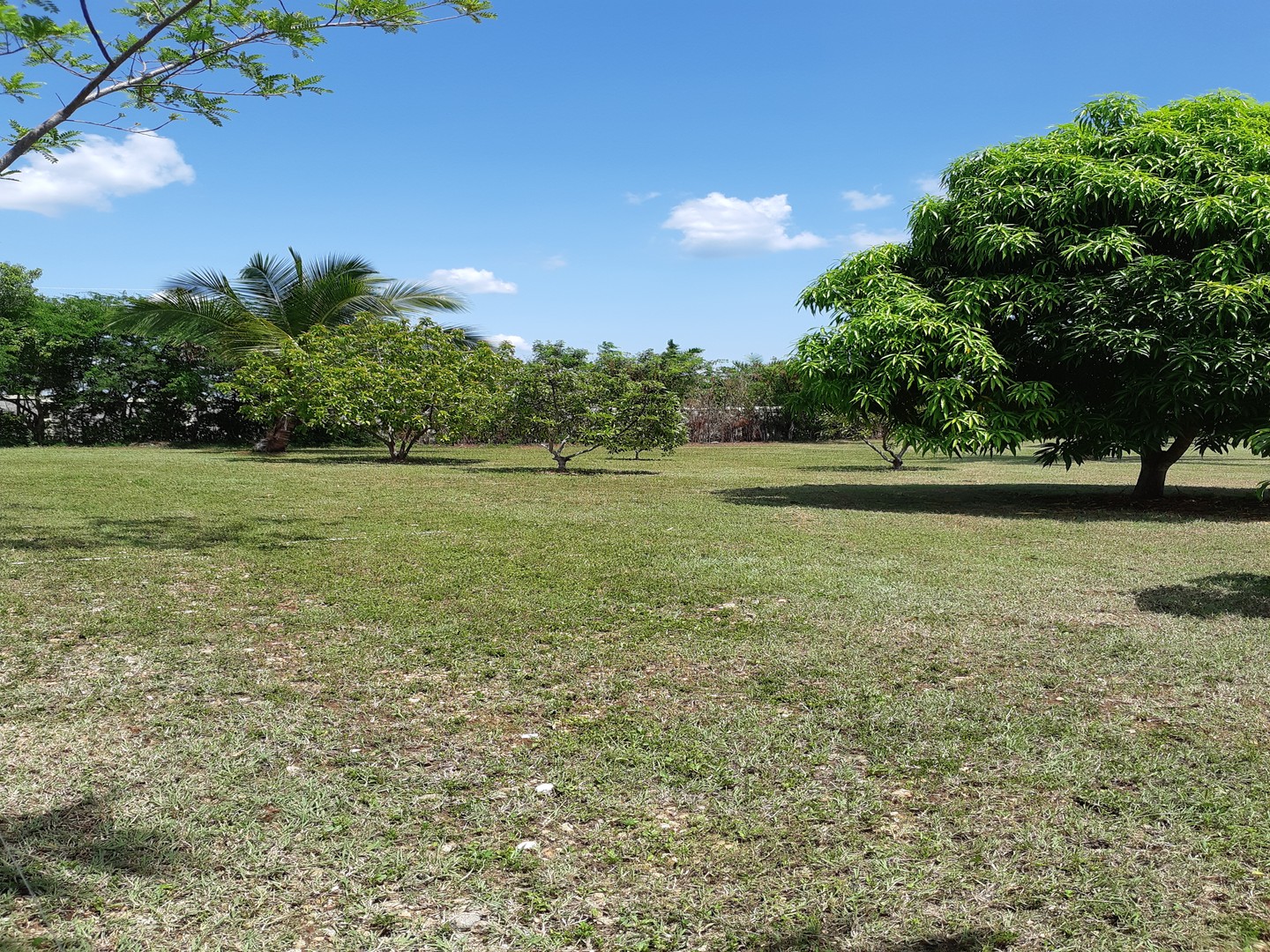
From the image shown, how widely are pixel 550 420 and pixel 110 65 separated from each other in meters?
11.2

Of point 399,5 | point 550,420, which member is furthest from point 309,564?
point 550,420

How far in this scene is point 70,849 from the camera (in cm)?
241

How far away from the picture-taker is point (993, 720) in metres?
3.45

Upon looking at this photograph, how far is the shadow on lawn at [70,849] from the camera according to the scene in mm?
2275

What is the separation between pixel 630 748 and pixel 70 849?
68.4 inches

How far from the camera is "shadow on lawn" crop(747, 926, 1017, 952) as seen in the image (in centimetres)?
205

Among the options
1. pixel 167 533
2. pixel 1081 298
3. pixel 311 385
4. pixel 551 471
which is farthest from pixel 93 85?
pixel 311 385

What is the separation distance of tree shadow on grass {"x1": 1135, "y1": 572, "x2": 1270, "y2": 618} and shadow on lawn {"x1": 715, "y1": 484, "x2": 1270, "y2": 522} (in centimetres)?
359

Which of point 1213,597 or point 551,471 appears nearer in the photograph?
point 1213,597

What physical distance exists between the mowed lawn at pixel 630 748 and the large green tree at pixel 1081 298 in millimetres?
3246

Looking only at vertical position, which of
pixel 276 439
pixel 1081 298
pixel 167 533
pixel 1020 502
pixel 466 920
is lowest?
pixel 466 920

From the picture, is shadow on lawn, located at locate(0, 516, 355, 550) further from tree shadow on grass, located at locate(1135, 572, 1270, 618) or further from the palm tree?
the palm tree

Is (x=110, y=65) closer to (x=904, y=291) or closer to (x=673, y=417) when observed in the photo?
(x=904, y=291)

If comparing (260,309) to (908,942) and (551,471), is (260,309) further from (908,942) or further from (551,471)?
(908,942)
